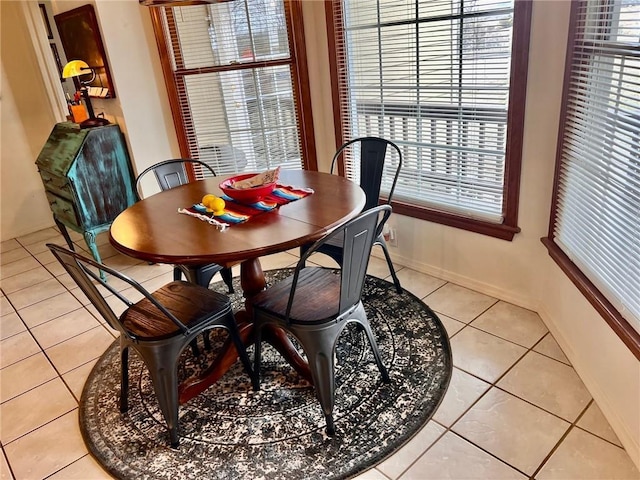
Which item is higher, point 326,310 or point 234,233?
point 234,233

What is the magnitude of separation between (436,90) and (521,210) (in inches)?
31.5

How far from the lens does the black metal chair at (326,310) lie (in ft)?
5.37

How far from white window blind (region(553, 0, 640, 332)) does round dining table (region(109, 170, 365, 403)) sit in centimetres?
93

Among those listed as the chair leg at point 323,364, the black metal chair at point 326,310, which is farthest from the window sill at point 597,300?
the chair leg at point 323,364

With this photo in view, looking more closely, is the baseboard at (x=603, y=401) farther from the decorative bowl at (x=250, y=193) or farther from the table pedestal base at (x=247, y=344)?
the decorative bowl at (x=250, y=193)

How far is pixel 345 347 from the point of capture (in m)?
2.29

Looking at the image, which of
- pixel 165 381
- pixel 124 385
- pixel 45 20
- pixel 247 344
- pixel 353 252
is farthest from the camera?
pixel 45 20

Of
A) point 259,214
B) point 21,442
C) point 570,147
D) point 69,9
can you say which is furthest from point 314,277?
point 69,9

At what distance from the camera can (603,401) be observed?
178cm

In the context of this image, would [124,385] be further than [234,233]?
Yes

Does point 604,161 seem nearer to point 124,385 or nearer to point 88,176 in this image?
point 124,385

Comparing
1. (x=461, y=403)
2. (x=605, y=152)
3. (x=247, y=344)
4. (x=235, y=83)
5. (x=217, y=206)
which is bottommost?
(x=461, y=403)

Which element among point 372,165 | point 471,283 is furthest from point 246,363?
point 471,283

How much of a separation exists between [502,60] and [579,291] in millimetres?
1136
